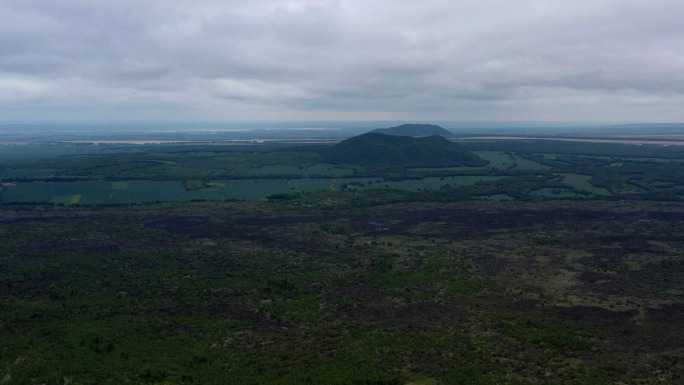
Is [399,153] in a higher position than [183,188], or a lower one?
higher

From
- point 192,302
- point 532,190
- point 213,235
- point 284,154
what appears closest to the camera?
point 192,302

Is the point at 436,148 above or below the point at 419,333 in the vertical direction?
above

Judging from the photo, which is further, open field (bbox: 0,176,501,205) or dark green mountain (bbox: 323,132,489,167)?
dark green mountain (bbox: 323,132,489,167)

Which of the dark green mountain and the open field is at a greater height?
the dark green mountain

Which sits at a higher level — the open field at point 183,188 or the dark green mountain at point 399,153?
the dark green mountain at point 399,153

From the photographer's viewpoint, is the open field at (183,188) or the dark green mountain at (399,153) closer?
the open field at (183,188)

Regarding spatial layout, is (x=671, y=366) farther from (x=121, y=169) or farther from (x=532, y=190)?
(x=121, y=169)


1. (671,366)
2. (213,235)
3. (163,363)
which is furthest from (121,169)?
(671,366)

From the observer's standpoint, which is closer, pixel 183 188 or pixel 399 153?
pixel 183 188
